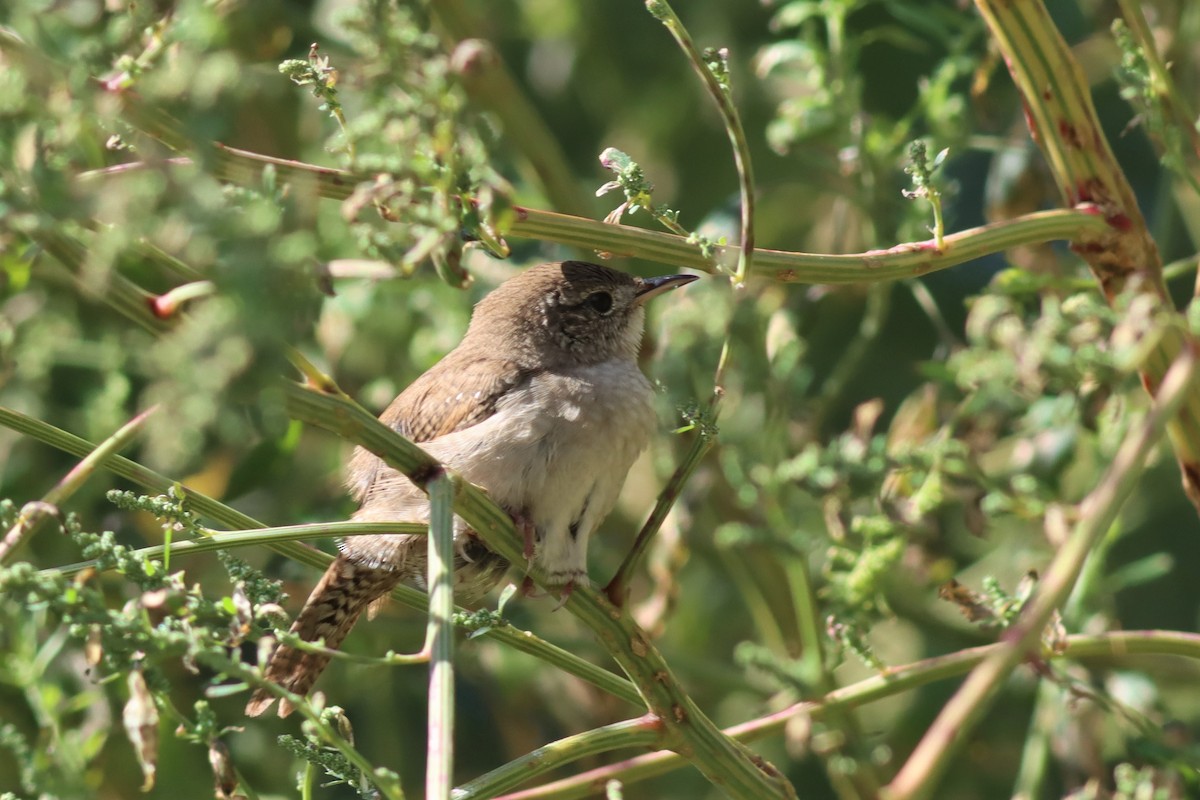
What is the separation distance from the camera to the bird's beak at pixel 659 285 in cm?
420

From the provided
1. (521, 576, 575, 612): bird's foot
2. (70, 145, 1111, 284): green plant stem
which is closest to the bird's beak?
(521, 576, 575, 612): bird's foot

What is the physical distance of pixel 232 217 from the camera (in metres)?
1.57

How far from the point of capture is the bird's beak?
4.20 meters

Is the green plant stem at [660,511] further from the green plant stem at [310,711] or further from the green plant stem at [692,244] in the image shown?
the green plant stem at [310,711]

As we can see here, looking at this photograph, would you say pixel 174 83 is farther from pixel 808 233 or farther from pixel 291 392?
pixel 808 233

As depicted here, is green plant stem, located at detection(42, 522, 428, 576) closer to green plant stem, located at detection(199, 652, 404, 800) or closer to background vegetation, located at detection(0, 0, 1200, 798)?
background vegetation, located at detection(0, 0, 1200, 798)

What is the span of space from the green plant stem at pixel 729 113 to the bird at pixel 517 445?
3.30ft

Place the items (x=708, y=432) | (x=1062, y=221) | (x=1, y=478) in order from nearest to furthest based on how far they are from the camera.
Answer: (x=708, y=432)
(x=1062, y=221)
(x=1, y=478)

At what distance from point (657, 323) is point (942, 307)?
1.01m

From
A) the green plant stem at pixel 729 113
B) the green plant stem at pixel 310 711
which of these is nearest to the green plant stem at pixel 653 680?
the green plant stem at pixel 310 711

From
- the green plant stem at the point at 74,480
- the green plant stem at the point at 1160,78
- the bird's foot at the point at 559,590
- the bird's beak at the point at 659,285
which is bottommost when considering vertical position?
the bird's foot at the point at 559,590

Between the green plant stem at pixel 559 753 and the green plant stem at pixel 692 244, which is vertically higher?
the green plant stem at pixel 692 244

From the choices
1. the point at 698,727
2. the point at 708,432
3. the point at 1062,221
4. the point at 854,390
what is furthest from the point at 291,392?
the point at 854,390

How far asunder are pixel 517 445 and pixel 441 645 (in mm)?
1660
